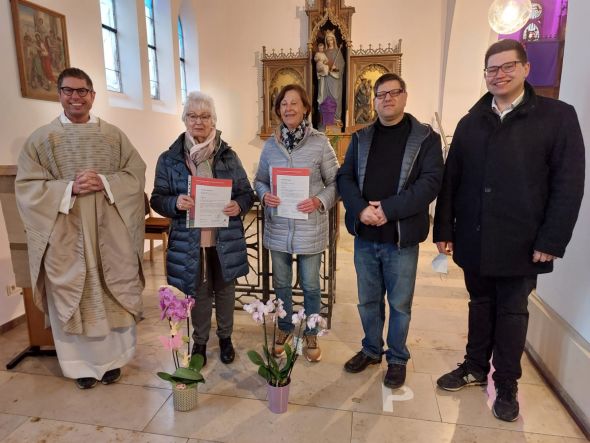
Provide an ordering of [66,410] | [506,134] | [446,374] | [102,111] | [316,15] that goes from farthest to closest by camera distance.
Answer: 1. [316,15]
2. [102,111]
3. [446,374]
4. [66,410]
5. [506,134]

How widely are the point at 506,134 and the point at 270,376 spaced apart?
1.49 m

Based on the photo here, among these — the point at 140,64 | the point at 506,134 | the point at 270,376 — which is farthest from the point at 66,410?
the point at 140,64

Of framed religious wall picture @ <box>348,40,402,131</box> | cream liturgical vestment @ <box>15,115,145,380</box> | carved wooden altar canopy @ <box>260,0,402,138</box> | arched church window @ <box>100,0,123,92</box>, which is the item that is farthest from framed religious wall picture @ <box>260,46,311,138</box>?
cream liturgical vestment @ <box>15,115,145,380</box>

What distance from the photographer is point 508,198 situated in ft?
5.88

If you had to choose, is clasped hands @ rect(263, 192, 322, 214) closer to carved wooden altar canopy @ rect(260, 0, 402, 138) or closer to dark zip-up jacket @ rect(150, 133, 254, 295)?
dark zip-up jacket @ rect(150, 133, 254, 295)

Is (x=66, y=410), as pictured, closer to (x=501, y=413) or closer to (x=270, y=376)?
(x=270, y=376)

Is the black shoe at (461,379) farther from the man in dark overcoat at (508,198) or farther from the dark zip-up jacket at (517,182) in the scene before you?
the dark zip-up jacket at (517,182)

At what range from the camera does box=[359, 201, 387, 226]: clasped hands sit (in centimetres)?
194

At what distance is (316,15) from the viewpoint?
276 inches

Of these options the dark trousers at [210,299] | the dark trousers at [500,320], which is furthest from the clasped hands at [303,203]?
the dark trousers at [500,320]

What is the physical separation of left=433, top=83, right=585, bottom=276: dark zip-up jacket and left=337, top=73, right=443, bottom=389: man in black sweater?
0.17 meters

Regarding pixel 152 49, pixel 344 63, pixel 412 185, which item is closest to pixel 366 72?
pixel 344 63

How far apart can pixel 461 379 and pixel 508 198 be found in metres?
1.02

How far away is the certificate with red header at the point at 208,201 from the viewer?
6.79 feet
